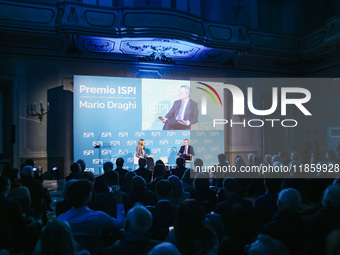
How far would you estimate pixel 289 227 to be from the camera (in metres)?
2.22

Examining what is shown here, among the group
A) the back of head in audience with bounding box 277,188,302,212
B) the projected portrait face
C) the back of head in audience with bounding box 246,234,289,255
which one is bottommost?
the back of head in audience with bounding box 246,234,289,255

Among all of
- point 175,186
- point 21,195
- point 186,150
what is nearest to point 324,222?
point 175,186

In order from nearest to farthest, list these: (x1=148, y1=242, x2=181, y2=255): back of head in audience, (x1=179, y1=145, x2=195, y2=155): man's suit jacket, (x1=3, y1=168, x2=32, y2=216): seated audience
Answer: (x1=148, y1=242, x2=181, y2=255): back of head in audience → (x1=3, y1=168, x2=32, y2=216): seated audience → (x1=179, y1=145, x2=195, y2=155): man's suit jacket

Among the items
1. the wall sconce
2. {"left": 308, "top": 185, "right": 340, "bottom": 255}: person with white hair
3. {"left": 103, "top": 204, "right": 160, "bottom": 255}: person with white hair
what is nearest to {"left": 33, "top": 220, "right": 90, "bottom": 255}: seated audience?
{"left": 103, "top": 204, "right": 160, "bottom": 255}: person with white hair

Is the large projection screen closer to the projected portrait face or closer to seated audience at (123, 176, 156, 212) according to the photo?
the projected portrait face

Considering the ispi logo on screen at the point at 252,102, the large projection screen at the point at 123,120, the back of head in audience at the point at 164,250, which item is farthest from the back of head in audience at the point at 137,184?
the ispi logo on screen at the point at 252,102

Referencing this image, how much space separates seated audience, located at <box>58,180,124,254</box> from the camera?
7.66ft

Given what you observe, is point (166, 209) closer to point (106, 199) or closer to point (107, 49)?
point (106, 199)

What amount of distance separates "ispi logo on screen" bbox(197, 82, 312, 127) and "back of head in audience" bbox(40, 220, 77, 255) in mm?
9276

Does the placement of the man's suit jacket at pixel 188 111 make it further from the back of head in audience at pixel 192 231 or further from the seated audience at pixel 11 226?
the back of head in audience at pixel 192 231

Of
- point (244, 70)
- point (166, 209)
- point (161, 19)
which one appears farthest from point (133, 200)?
point (244, 70)

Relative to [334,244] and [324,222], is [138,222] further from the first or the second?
[324,222]

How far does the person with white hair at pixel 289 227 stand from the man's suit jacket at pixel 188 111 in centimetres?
772

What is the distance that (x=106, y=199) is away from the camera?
3.40 meters
